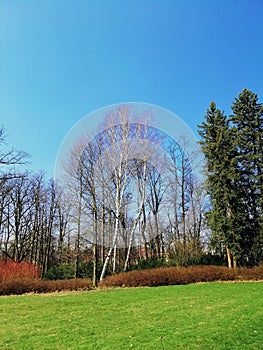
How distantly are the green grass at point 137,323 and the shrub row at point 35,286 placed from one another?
330 cm

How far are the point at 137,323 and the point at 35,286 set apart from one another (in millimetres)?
7630

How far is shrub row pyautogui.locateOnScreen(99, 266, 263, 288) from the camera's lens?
39.3 feet

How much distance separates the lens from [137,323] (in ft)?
17.6

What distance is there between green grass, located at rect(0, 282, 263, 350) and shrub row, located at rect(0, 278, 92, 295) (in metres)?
3.30

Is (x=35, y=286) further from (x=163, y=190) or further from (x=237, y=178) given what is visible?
(x=237, y=178)

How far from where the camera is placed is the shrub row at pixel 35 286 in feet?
36.6

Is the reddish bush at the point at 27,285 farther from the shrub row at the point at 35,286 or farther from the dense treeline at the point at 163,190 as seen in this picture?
the dense treeline at the point at 163,190

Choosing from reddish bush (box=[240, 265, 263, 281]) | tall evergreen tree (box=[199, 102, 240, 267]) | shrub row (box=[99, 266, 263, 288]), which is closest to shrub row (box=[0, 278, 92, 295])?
shrub row (box=[99, 266, 263, 288])

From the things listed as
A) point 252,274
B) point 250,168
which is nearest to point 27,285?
point 252,274

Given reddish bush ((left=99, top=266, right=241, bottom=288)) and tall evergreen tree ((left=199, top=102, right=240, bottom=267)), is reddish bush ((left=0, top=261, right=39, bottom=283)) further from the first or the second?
tall evergreen tree ((left=199, top=102, right=240, bottom=267))

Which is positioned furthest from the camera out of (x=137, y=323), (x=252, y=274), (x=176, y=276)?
(x=252, y=274)

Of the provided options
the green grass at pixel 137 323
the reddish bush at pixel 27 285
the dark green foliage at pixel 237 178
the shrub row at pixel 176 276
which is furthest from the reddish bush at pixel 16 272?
the dark green foliage at pixel 237 178

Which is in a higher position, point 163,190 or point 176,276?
point 163,190

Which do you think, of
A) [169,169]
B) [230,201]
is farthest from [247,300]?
[230,201]
